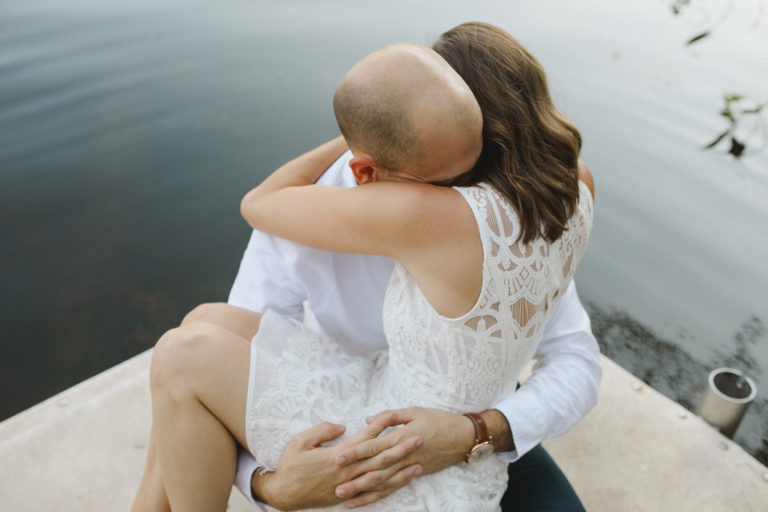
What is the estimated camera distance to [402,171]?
1070 mm

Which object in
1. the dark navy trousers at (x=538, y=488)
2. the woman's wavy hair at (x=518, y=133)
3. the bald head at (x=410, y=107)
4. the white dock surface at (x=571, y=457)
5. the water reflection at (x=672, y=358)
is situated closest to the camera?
the bald head at (x=410, y=107)

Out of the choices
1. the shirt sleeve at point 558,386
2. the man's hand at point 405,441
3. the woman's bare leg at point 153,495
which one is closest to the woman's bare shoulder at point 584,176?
the shirt sleeve at point 558,386

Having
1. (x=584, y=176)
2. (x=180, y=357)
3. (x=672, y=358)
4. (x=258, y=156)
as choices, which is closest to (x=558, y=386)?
(x=584, y=176)

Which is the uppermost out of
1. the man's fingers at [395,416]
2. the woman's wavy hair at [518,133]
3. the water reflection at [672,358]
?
the woman's wavy hair at [518,133]

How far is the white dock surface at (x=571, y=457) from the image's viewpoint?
1607mm

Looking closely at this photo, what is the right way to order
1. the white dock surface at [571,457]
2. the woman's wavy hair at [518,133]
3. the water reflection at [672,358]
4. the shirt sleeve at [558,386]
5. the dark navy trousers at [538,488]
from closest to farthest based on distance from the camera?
the woman's wavy hair at [518,133] < the shirt sleeve at [558,386] < the dark navy trousers at [538,488] < the white dock surface at [571,457] < the water reflection at [672,358]

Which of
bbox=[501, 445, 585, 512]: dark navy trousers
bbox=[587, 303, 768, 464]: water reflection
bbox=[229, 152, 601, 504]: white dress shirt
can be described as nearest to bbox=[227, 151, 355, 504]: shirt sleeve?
bbox=[229, 152, 601, 504]: white dress shirt

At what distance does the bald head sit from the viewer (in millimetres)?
979

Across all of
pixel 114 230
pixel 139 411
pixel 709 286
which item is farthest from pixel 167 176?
pixel 709 286

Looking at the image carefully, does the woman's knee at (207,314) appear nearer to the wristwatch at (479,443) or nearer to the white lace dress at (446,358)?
the white lace dress at (446,358)

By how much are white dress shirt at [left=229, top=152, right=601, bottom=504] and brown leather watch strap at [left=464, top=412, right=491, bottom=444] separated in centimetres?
9

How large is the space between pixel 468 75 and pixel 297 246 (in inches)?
21.0

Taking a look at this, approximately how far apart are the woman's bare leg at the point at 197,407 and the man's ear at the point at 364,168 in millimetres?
411

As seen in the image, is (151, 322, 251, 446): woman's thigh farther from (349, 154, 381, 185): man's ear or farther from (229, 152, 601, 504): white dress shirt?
(349, 154, 381, 185): man's ear
